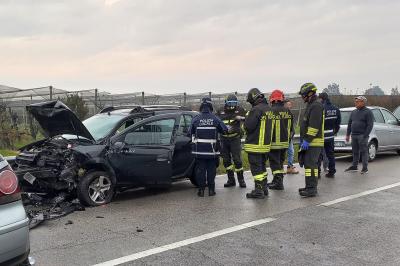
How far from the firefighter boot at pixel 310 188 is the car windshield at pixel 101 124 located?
3479 millimetres

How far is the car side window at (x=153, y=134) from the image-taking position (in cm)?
745

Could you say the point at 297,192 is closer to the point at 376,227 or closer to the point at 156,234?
the point at 376,227

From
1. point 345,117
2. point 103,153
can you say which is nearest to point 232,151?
point 103,153

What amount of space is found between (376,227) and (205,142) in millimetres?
3074

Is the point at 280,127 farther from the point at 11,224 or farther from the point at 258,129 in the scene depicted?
the point at 11,224

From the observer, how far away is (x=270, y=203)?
7.19m

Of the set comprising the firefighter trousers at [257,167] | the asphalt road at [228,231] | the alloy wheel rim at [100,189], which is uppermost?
the firefighter trousers at [257,167]

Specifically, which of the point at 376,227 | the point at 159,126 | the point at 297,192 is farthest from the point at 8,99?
the point at 376,227

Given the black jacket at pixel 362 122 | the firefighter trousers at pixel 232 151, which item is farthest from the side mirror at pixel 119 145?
the black jacket at pixel 362 122

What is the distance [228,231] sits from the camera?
18.3 feet

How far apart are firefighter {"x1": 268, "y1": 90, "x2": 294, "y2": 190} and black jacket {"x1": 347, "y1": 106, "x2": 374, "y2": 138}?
10.1ft

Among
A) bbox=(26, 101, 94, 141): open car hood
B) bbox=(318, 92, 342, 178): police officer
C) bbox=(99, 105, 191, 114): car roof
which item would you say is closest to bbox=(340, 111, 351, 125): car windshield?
bbox=(318, 92, 342, 178): police officer

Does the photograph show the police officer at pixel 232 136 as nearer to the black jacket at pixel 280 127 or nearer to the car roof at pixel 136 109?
the black jacket at pixel 280 127

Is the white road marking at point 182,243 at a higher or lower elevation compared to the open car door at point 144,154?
lower
